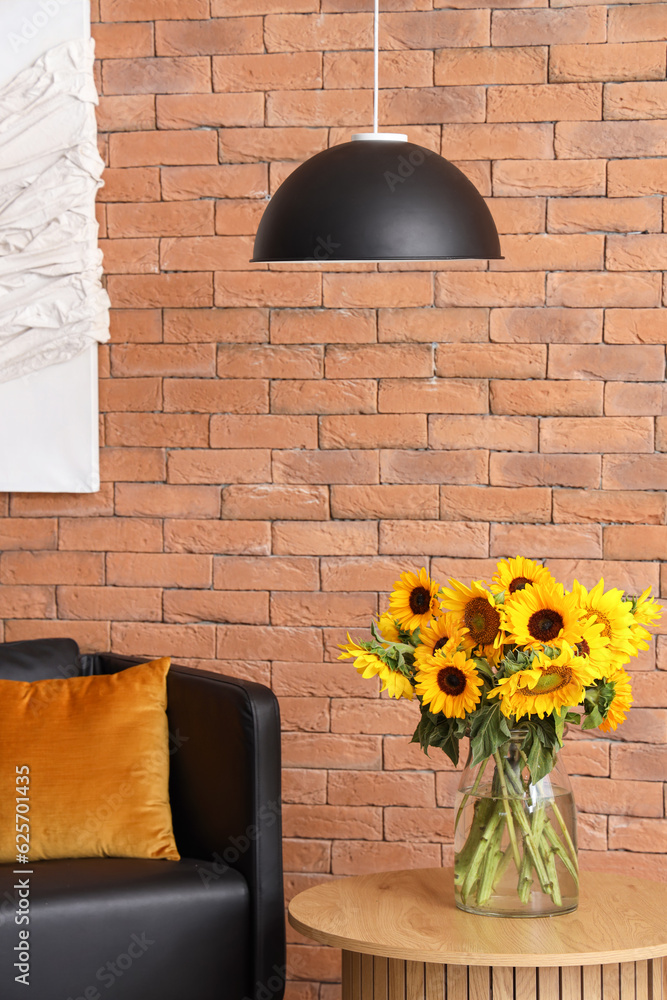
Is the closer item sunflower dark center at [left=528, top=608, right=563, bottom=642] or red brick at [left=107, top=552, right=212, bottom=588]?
sunflower dark center at [left=528, top=608, right=563, bottom=642]

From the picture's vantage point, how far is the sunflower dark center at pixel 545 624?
5.33ft

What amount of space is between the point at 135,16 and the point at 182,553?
1.33 metres

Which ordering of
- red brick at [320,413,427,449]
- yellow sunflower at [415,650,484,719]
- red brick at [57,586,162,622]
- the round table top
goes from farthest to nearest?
red brick at [57,586,162,622]
red brick at [320,413,427,449]
yellow sunflower at [415,650,484,719]
the round table top

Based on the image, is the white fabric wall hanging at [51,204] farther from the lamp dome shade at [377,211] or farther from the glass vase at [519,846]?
the glass vase at [519,846]

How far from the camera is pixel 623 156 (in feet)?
8.07

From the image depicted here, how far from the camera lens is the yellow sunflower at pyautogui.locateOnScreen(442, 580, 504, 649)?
5.53 ft

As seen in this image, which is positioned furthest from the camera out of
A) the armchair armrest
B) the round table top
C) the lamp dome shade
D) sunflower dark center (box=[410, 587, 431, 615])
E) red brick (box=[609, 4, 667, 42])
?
red brick (box=[609, 4, 667, 42])

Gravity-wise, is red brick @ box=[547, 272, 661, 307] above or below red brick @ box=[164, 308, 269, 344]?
above

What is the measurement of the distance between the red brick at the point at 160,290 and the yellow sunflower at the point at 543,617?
1293mm

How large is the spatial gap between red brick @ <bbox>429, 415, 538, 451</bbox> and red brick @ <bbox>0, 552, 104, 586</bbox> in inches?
36.9

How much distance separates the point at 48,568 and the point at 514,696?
4.75 feet

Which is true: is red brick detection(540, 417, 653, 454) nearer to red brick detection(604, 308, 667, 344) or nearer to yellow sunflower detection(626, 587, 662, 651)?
red brick detection(604, 308, 667, 344)

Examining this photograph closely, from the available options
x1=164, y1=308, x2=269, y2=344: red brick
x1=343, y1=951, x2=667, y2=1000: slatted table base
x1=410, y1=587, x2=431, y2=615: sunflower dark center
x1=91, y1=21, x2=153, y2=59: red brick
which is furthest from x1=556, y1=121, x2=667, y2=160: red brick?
x1=343, y1=951, x2=667, y2=1000: slatted table base

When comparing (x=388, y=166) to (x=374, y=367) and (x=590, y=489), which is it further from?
(x=590, y=489)
